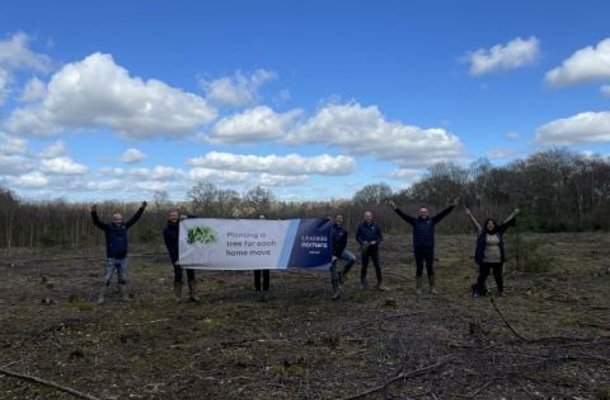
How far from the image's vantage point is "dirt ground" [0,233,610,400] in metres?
7.67

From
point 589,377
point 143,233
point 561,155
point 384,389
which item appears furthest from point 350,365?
point 561,155

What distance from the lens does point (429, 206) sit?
6488 centimetres

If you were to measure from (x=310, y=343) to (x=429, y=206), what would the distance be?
56615 millimetres

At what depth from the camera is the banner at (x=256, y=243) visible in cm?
1364

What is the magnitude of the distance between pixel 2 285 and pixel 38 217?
2036 cm

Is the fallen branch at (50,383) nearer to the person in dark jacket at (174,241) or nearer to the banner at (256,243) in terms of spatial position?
the person in dark jacket at (174,241)

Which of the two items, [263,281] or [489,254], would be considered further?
[263,281]

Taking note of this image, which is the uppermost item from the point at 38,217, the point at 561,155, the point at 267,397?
the point at 561,155

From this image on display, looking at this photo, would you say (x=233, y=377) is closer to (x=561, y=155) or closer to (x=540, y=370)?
(x=540, y=370)

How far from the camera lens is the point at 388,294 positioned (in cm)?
1484

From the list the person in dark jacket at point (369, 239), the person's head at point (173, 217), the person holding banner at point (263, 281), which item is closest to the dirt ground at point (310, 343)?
the person holding banner at point (263, 281)

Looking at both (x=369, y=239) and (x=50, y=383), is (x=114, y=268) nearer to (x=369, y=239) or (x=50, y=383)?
(x=369, y=239)

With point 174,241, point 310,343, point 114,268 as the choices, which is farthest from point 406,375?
point 114,268

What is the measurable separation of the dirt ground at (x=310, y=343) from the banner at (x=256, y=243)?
85 cm
